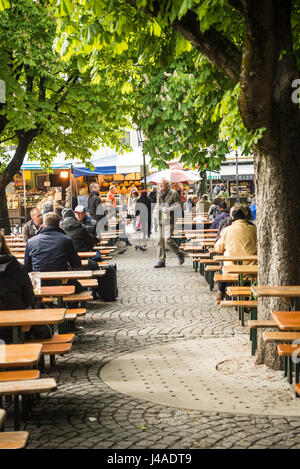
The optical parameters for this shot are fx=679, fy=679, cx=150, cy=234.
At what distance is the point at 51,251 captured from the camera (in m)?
9.12

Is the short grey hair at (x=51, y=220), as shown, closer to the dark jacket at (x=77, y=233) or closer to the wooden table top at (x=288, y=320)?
the dark jacket at (x=77, y=233)

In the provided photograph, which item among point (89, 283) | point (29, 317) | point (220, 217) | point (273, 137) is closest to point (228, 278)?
point (89, 283)

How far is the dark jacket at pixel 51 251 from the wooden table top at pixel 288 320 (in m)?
3.89

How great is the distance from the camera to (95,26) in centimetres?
626

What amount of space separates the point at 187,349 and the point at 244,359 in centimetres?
89

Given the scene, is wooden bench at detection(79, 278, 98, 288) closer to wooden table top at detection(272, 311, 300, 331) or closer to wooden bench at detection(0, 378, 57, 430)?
wooden table top at detection(272, 311, 300, 331)

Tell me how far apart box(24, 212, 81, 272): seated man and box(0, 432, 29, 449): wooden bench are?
525 centimetres

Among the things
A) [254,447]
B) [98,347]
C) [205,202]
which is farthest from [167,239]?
[254,447]

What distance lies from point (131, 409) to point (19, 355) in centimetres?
137

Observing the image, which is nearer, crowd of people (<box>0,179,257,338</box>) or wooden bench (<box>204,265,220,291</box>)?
crowd of people (<box>0,179,257,338</box>)

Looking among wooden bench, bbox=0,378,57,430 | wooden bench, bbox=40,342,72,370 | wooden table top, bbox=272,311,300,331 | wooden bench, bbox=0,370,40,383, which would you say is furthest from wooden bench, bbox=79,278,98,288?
wooden bench, bbox=0,378,57,430

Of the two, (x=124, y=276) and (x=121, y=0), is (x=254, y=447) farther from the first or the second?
(x=124, y=276)

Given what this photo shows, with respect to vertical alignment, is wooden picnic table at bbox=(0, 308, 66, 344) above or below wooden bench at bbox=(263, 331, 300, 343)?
above

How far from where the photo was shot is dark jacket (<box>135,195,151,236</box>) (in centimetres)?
2452
